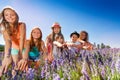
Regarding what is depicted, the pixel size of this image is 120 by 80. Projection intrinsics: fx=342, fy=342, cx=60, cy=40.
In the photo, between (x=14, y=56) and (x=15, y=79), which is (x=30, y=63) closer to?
(x=14, y=56)

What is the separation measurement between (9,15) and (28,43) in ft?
2.31

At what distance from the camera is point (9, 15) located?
15.0 ft

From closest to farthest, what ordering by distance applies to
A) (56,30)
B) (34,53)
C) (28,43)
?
1. (28,43)
2. (34,53)
3. (56,30)

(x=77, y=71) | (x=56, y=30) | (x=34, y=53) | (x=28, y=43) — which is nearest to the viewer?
(x=77, y=71)

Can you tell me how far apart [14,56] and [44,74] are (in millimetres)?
1371

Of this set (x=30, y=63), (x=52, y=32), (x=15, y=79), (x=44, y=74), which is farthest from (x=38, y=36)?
(x=15, y=79)

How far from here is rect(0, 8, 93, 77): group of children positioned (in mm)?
3898

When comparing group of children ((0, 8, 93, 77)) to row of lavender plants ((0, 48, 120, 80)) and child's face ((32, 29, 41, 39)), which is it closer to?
child's face ((32, 29, 41, 39))

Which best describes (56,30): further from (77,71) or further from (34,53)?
(77,71)

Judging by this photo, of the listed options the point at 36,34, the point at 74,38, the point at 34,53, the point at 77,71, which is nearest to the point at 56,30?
the point at 74,38

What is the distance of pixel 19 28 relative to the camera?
455 cm

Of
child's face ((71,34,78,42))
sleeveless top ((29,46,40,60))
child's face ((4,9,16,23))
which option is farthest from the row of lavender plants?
child's face ((71,34,78,42))

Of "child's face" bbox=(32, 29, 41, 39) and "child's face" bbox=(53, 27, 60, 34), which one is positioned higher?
"child's face" bbox=(53, 27, 60, 34)

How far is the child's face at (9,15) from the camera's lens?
178 inches
